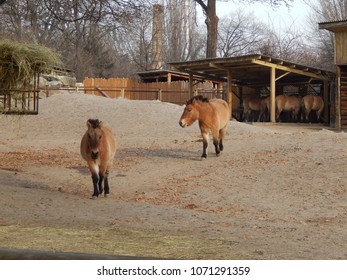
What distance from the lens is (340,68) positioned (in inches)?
1013

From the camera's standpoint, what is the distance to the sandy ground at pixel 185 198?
717cm

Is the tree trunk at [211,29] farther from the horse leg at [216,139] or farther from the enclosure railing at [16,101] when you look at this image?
the enclosure railing at [16,101]

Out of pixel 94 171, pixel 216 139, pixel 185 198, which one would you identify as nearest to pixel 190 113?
pixel 216 139

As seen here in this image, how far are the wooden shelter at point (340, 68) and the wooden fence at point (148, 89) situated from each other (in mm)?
8946

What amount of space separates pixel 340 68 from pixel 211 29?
1198 cm

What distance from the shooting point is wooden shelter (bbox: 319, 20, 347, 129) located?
24.9m

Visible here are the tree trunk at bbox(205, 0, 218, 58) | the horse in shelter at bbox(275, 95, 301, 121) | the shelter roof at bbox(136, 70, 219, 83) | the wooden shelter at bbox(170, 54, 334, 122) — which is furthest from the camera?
the shelter roof at bbox(136, 70, 219, 83)

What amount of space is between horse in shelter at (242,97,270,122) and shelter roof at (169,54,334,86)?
1.35m

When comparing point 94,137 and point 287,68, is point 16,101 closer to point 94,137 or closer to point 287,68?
point 94,137

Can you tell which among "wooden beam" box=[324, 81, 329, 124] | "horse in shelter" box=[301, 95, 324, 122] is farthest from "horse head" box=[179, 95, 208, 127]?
"wooden beam" box=[324, 81, 329, 124]

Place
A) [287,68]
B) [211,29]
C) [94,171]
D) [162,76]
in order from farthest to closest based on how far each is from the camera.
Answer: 1. [162,76]
2. [211,29]
3. [287,68]
4. [94,171]

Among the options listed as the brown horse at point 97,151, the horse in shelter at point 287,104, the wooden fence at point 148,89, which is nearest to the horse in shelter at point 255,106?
the horse in shelter at point 287,104

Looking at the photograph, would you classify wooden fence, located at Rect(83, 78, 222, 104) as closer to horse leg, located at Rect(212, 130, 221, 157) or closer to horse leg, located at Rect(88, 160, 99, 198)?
horse leg, located at Rect(212, 130, 221, 157)

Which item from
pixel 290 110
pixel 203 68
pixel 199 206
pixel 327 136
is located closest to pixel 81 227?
pixel 199 206
